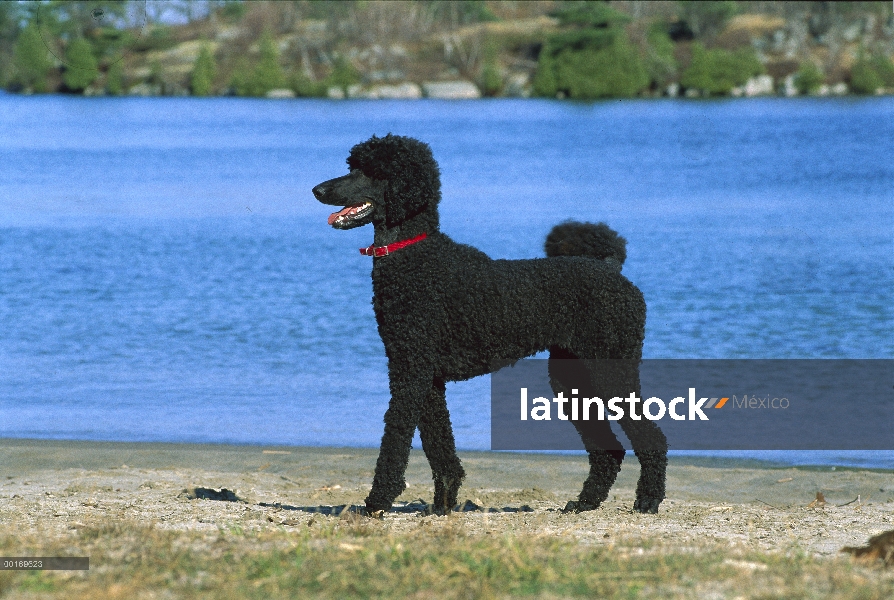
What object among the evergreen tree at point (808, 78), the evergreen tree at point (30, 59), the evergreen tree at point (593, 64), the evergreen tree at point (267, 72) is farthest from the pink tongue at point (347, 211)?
the evergreen tree at point (267, 72)

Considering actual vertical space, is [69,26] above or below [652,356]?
above

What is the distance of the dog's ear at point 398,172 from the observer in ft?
21.4

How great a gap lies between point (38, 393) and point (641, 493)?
25.7 feet

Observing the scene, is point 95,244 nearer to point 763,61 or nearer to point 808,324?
point 808,324

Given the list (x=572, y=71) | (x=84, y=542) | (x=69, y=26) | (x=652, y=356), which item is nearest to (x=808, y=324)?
(x=652, y=356)

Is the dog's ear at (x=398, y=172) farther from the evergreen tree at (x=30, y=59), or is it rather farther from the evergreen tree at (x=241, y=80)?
the evergreen tree at (x=241, y=80)

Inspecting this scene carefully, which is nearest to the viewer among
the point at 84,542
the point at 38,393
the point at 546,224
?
the point at 84,542

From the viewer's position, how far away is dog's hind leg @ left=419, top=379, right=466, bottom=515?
6941 millimetres

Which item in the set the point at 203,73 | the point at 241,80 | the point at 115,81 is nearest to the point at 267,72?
the point at 241,80

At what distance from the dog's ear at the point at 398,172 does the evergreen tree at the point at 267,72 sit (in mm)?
116103

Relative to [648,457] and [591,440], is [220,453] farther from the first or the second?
[648,457]

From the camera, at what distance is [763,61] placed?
11850cm

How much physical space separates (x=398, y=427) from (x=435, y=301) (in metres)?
0.74

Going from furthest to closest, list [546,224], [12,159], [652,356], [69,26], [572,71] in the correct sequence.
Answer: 1. [572,71]
2. [69,26]
3. [12,159]
4. [546,224]
5. [652,356]
